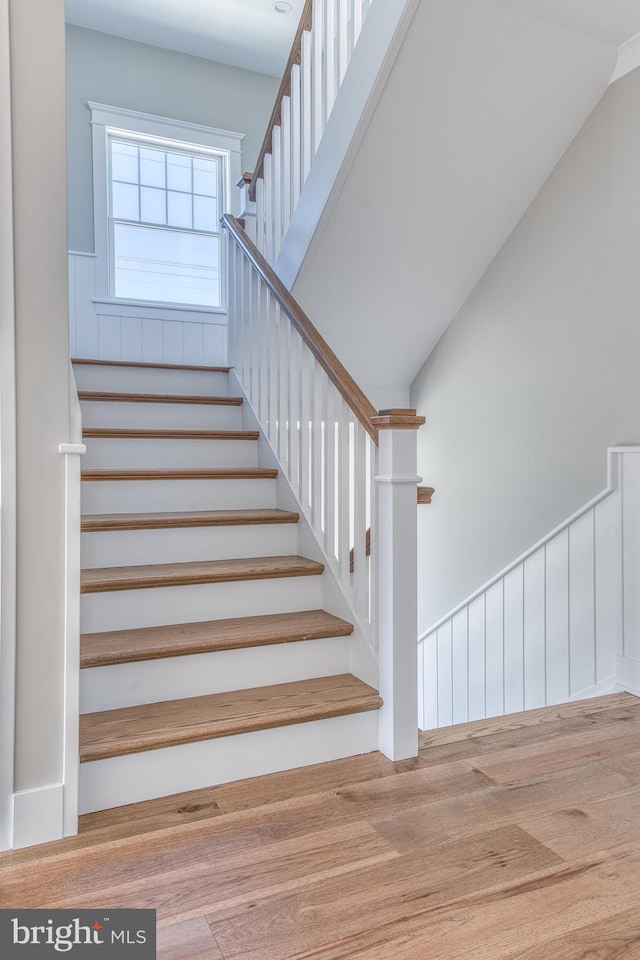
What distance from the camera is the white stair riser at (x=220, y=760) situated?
1.89 m

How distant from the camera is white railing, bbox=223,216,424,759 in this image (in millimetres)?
2180

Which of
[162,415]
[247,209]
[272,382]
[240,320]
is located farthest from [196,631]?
[247,209]

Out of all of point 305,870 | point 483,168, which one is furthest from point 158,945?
point 483,168

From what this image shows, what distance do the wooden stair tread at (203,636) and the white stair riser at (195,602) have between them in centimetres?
3

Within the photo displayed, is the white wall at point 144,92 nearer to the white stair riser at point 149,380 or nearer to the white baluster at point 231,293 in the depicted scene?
the white baluster at point 231,293

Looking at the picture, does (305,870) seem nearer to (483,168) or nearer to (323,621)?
(323,621)

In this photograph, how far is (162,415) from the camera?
3486 millimetres

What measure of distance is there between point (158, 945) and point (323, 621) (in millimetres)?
1232

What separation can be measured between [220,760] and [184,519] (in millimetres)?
967

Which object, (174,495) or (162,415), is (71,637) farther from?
(162,415)

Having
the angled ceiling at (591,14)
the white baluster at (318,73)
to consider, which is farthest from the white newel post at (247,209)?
the angled ceiling at (591,14)

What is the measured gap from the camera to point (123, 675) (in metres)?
2.12

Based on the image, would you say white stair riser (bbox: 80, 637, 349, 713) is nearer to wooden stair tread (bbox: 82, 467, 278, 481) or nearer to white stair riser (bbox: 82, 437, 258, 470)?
wooden stair tread (bbox: 82, 467, 278, 481)

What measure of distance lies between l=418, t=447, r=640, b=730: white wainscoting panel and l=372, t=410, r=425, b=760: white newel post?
1.18 metres
